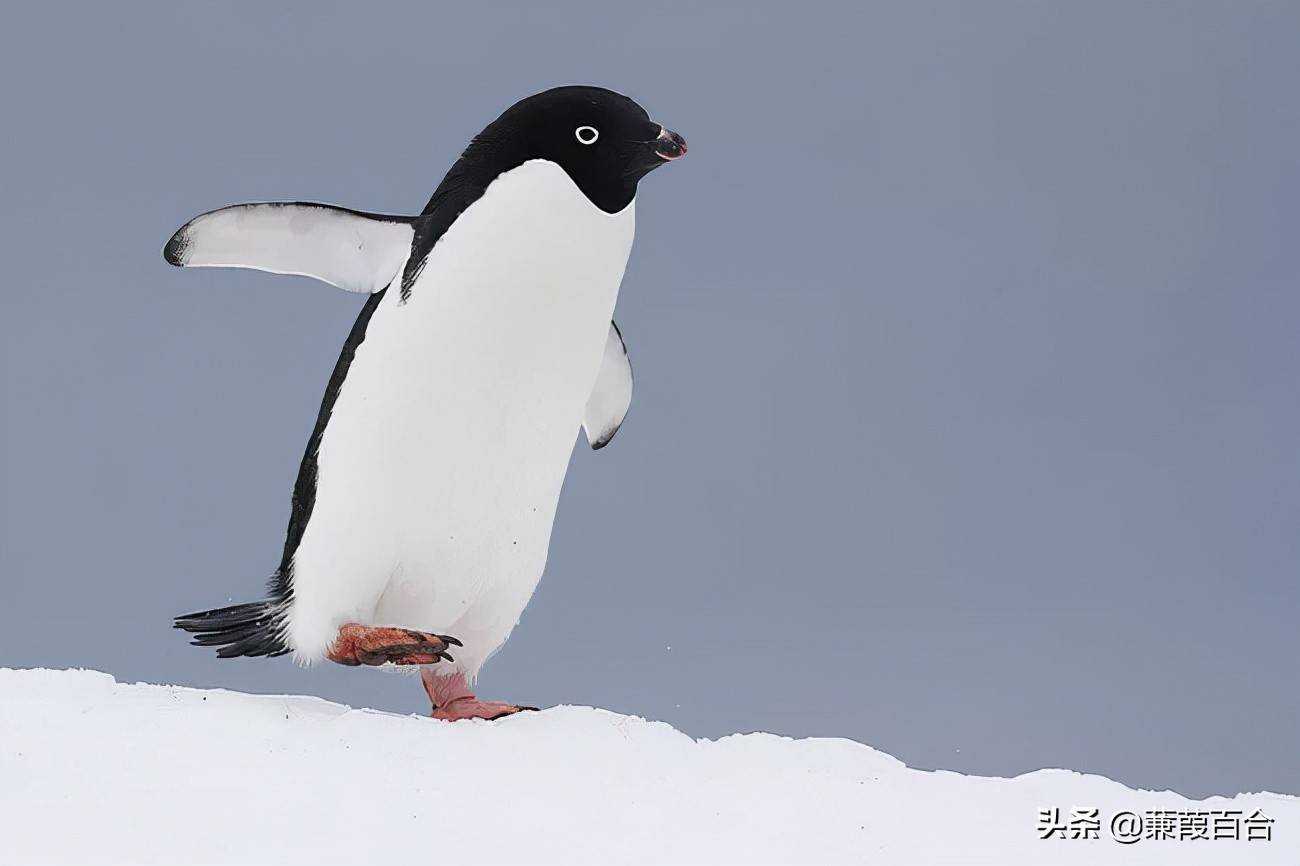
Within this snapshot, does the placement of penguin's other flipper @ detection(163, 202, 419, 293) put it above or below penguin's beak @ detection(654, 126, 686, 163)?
below

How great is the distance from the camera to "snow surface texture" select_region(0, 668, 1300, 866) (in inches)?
95.7

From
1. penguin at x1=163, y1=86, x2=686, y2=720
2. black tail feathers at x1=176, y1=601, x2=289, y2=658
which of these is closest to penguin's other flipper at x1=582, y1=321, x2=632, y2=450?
penguin at x1=163, y1=86, x2=686, y2=720

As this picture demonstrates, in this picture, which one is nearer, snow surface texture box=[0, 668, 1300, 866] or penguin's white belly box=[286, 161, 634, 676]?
snow surface texture box=[0, 668, 1300, 866]

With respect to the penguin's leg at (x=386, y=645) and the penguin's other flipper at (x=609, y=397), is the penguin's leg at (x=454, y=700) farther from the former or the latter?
the penguin's other flipper at (x=609, y=397)

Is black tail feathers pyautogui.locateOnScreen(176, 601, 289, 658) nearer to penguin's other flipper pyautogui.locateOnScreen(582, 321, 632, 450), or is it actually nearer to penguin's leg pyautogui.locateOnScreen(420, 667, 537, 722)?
penguin's leg pyautogui.locateOnScreen(420, 667, 537, 722)

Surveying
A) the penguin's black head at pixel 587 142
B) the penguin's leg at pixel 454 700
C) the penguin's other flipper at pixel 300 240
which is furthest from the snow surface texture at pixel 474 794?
the penguin's black head at pixel 587 142

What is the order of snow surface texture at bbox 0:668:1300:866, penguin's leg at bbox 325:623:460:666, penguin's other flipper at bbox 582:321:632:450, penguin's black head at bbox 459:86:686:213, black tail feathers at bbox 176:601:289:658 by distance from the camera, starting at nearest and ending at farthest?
snow surface texture at bbox 0:668:1300:866, penguin's leg at bbox 325:623:460:666, penguin's black head at bbox 459:86:686:213, black tail feathers at bbox 176:601:289:658, penguin's other flipper at bbox 582:321:632:450

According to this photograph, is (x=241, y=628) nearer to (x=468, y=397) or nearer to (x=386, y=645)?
(x=386, y=645)

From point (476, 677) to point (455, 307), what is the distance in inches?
45.4

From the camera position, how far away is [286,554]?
3844mm

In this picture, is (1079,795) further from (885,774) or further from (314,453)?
(314,453)

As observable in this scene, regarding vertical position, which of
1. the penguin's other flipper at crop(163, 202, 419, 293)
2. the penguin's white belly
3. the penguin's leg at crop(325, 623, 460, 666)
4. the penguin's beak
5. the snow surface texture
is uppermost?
the penguin's beak

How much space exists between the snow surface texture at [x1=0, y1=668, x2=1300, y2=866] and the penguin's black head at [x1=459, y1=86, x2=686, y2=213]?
1380mm

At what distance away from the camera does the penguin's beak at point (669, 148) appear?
355cm
